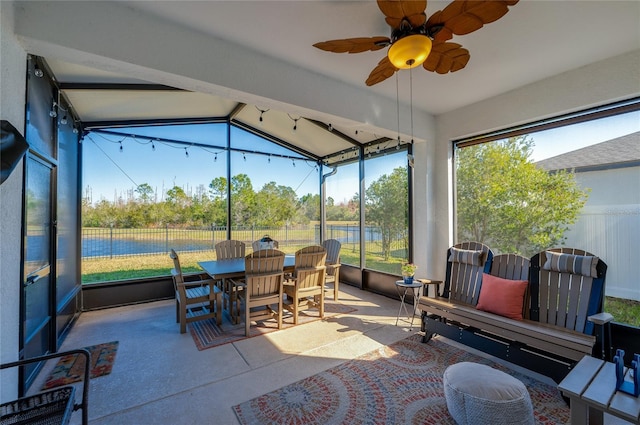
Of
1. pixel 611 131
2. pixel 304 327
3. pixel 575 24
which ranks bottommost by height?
pixel 304 327

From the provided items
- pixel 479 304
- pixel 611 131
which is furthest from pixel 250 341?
pixel 611 131

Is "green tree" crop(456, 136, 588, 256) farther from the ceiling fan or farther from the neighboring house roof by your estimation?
the ceiling fan

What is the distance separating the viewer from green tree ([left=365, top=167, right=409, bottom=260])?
484 centimetres

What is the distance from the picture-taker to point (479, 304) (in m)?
2.94

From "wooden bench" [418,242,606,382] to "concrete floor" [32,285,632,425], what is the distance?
0.70 metres

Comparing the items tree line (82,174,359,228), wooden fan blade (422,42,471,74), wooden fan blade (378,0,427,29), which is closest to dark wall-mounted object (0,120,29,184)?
wooden fan blade (378,0,427,29)

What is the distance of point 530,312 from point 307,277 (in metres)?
2.60

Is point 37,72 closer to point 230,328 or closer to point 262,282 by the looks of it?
point 262,282

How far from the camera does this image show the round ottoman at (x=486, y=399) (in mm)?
1705

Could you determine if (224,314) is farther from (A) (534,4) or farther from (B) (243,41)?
(A) (534,4)

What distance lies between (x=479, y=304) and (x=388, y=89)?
287 cm

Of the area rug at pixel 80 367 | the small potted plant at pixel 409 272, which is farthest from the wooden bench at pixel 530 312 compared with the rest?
the area rug at pixel 80 367

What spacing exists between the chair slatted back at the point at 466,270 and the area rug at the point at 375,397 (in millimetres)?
743

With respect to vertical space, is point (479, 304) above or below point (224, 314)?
above
